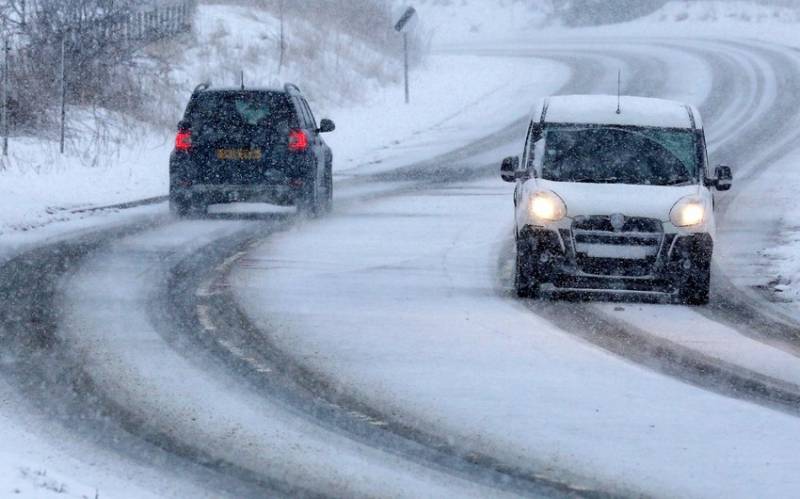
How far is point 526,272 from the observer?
13719 millimetres

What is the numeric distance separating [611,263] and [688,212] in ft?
2.66

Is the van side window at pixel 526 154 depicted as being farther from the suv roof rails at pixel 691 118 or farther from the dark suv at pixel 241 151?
the dark suv at pixel 241 151

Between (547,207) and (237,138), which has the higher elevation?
(237,138)

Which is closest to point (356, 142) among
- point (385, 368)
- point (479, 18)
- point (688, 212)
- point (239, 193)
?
point (239, 193)

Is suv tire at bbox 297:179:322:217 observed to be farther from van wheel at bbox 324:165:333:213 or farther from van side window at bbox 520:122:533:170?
van side window at bbox 520:122:533:170

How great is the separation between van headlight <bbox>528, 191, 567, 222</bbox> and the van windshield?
0.52 meters

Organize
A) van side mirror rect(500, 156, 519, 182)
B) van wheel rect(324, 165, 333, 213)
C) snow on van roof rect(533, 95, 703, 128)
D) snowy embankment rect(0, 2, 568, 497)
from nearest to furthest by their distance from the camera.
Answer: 1. snowy embankment rect(0, 2, 568, 497)
2. van side mirror rect(500, 156, 519, 182)
3. snow on van roof rect(533, 95, 703, 128)
4. van wheel rect(324, 165, 333, 213)

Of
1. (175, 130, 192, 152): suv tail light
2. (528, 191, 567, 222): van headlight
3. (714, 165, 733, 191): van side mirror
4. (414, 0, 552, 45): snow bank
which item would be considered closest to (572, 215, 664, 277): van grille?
(528, 191, 567, 222): van headlight

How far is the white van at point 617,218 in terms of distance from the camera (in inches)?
534

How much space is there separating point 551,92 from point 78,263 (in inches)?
1162

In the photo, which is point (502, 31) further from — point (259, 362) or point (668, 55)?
point (259, 362)

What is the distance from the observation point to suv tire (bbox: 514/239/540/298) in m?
13.7

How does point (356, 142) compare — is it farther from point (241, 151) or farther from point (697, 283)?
point (697, 283)

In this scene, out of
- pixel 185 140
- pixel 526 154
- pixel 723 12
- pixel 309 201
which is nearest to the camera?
pixel 526 154
